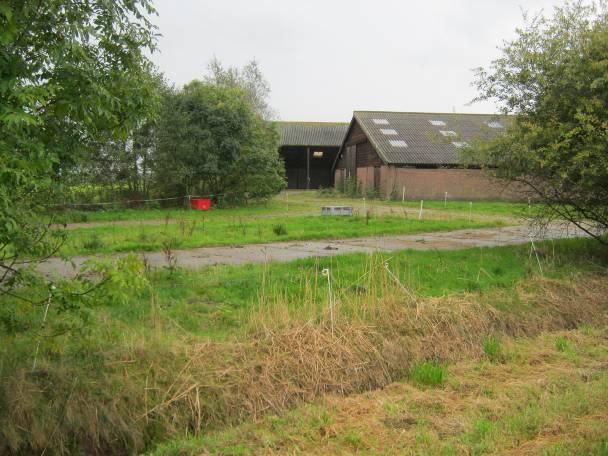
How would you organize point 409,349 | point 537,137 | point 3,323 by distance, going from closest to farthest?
point 3,323 < point 409,349 < point 537,137

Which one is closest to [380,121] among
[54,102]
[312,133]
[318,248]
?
[312,133]

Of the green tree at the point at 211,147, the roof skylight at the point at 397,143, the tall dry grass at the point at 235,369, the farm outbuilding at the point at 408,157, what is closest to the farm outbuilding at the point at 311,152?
the farm outbuilding at the point at 408,157

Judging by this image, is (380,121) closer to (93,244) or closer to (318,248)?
(318,248)

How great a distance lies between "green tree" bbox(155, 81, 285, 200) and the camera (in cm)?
2747

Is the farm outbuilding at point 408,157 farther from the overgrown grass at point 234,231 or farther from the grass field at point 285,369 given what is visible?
the grass field at point 285,369

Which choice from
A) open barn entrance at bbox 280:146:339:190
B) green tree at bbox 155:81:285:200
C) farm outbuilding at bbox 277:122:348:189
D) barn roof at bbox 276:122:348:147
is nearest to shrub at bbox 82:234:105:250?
green tree at bbox 155:81:285:200

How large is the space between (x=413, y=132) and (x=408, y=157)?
3.95m

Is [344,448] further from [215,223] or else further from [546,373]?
[215,223]

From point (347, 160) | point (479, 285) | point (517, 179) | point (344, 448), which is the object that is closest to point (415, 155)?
point (347, 160)

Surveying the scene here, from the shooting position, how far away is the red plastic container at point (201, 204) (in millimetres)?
27550

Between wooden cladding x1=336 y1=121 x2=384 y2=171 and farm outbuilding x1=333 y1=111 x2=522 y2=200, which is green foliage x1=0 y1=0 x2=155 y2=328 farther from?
wooden cladding x1=336 y1=121 x2=384 y2=171

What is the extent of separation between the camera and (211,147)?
28.0 m

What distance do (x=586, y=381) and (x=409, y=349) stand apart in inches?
75.0

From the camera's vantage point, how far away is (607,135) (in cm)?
1033
